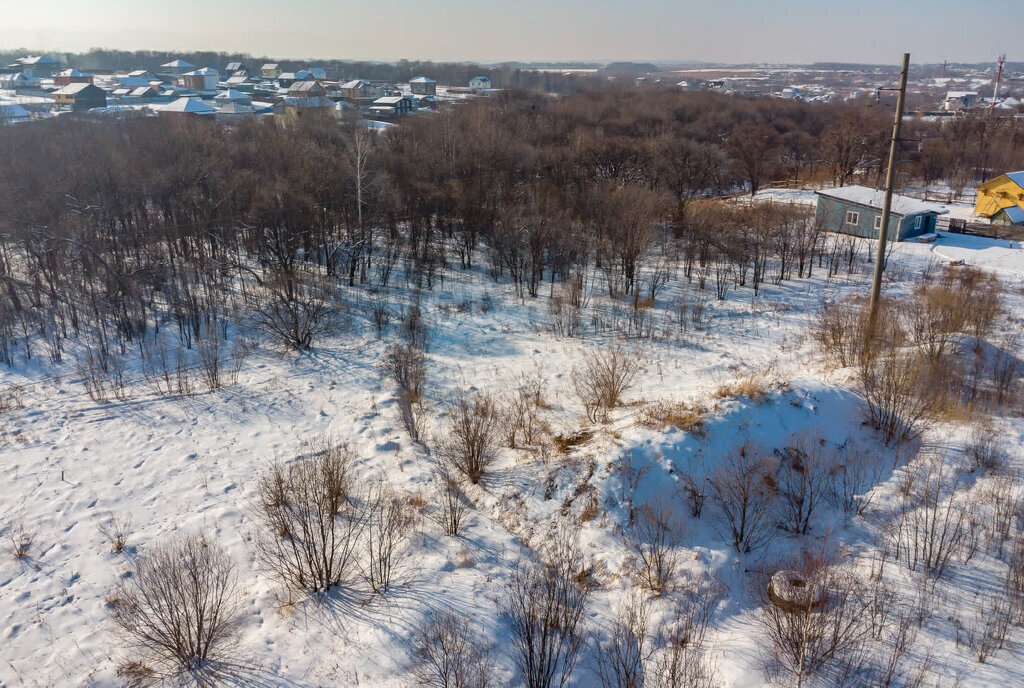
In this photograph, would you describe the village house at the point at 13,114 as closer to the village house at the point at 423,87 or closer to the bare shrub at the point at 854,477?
the village house at the point at 423,87

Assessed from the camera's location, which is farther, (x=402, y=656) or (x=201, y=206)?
(x=201, y=206)

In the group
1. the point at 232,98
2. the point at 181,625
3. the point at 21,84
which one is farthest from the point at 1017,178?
the point at 21,84

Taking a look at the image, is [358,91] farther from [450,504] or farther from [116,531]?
[450,504]

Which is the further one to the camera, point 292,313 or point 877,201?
point 877,201

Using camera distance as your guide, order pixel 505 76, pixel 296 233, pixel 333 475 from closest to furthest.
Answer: pixel 333 475
pixel 296 233
pixel 505 76

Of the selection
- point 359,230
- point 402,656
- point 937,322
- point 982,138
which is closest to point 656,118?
point 982,138

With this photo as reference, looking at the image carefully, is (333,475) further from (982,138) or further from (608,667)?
(982,138)
